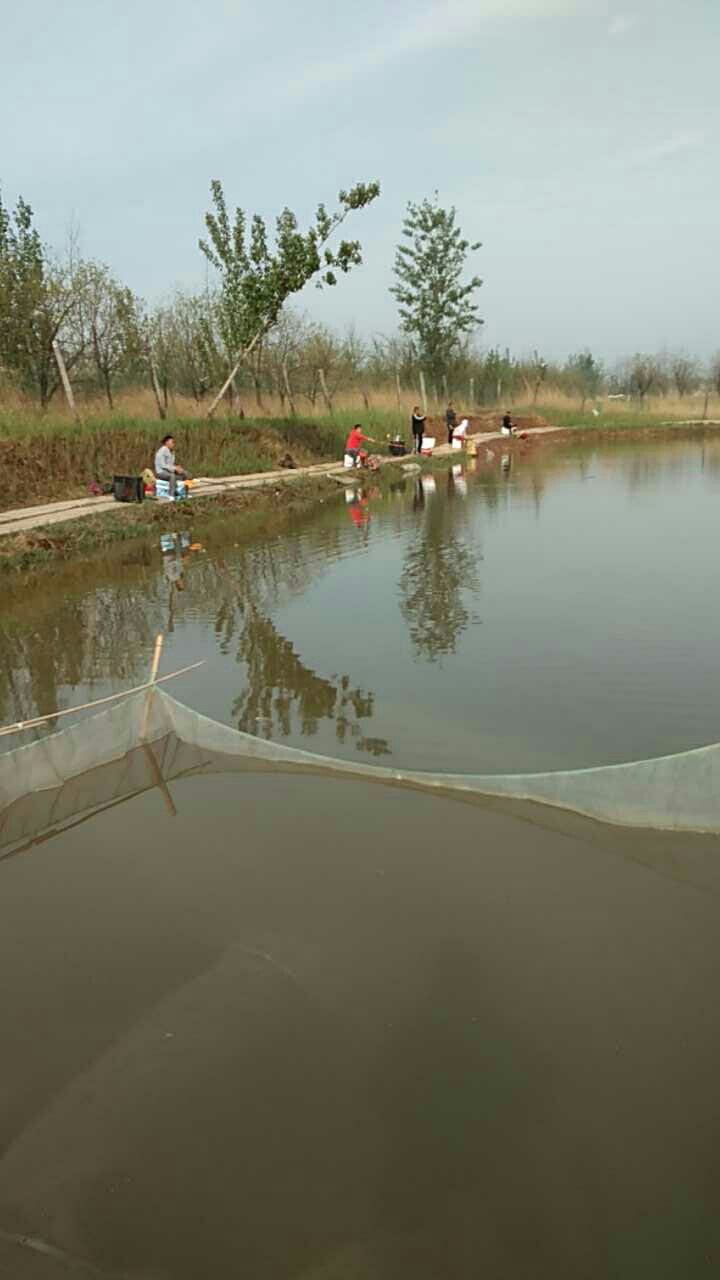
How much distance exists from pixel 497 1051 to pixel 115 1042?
4.86 feet

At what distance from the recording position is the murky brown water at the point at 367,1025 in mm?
2650

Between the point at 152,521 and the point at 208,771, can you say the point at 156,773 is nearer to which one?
the point at 208,771

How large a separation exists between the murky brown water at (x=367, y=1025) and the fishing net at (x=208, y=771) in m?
0.14

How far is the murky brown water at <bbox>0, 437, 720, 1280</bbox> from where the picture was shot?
104 inches

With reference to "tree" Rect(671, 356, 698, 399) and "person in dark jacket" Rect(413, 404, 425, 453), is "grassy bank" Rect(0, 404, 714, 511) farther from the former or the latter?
"tree" Rect(671, 356, 698, 399)

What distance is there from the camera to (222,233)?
2359 cm

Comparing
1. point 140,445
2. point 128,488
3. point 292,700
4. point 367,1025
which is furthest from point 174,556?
point 367,1025

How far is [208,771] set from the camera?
5348 millimetres

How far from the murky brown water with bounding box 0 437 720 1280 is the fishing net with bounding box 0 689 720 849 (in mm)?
137

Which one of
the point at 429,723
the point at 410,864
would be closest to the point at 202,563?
the point at 429,723

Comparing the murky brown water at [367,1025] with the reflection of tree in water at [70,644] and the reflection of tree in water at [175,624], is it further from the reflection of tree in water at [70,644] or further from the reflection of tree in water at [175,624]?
the reflection of tree in water at [70,644]

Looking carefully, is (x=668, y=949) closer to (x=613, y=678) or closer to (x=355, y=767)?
(x=355, y=767)

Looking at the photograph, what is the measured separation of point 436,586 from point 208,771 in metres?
6.03

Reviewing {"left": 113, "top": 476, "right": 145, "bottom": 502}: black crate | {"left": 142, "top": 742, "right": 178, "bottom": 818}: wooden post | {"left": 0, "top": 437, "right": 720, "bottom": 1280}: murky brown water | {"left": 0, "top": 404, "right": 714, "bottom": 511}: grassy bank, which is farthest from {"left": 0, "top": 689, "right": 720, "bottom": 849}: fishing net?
{"left": 113, "top": 476, "right": 145, "bottom": 502}: black crate
